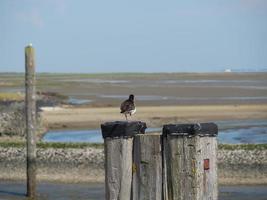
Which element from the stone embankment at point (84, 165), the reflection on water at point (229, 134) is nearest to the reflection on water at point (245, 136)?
the reflection on water at point (229, 134)

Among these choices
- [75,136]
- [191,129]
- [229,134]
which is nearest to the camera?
[191,129]

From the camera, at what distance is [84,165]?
20281mm

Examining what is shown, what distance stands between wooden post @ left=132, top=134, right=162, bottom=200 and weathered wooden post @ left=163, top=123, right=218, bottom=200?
0.29 feet

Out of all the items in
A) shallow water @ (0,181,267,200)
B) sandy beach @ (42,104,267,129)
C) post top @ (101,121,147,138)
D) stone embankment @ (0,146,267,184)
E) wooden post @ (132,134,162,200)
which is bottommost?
shallow water @ (0,181,267,200)

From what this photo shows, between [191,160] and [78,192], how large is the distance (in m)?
12.6

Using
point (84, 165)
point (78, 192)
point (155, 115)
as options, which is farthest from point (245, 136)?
point (78, 192)

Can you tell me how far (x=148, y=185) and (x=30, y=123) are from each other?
431 inches

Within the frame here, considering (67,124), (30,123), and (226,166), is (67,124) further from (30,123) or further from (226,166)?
(30,123)

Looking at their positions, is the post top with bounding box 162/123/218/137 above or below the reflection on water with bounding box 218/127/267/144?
above

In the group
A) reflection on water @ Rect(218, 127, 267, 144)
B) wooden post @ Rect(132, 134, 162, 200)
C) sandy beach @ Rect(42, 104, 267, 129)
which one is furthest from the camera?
sandy beach @ Rect(42, 104, 267, 129)

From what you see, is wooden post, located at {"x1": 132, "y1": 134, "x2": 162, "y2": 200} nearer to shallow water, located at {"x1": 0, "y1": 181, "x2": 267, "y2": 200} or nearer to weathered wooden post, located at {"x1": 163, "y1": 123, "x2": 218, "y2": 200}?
weathered wooden post, located at {"x1": 163, "y1": 123, "x2": 218, "y2": 200}

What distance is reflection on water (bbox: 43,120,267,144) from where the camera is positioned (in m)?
28.2

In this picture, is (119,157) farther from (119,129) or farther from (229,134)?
(229,134)

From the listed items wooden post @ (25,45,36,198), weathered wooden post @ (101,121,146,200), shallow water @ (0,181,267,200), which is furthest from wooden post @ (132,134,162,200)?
shallow water @ (0,181,267,200)
